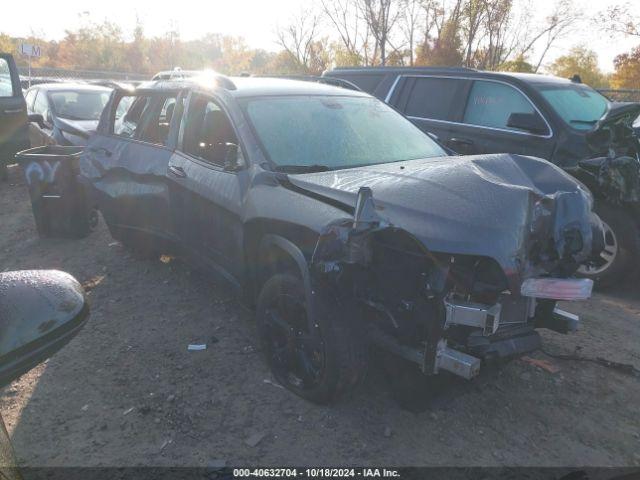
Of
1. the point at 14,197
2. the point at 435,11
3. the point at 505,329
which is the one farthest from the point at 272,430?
the point at 435,11

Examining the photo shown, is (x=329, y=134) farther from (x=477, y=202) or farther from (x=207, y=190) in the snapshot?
(x=477, y=202)

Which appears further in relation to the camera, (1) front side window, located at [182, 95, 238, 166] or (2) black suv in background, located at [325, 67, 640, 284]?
(2) black suv in background, located at [325, 67, 640, 284]

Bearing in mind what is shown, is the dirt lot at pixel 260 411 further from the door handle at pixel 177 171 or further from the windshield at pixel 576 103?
the windshield at pixel 576 103

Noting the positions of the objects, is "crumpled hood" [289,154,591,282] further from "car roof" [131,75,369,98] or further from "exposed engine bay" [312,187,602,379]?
"car roof" [131,75,369,98]

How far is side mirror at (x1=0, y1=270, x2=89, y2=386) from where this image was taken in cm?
146

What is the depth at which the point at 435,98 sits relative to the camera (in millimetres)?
6879

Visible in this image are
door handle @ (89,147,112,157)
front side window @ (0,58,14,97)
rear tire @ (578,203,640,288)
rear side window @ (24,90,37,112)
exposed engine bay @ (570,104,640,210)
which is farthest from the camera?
rear side window @ (24,90,37,112)

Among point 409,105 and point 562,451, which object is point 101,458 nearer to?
point 562,451

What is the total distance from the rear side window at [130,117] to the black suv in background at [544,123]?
262cm

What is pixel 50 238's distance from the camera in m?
6.49

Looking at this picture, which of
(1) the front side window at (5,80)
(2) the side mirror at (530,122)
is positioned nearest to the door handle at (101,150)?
(2) the side mirror at (530,122)

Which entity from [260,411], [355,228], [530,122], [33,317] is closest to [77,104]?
[530,122]

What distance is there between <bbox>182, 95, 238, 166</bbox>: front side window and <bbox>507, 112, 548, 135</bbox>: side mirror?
335 centimetres

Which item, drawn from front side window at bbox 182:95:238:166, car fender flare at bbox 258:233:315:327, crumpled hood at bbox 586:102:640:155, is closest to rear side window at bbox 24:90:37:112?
front side window at bbox 182:95:238:166
